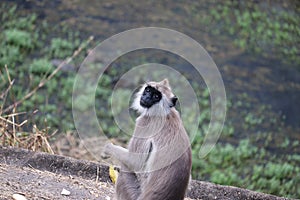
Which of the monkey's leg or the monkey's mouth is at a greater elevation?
the monkey's mouth

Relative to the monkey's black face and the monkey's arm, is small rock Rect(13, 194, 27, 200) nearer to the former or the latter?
the monkey's arm

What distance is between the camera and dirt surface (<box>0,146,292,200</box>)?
5.80 meters

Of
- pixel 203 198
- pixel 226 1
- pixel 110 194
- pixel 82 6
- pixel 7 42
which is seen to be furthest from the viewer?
pixel 226 1

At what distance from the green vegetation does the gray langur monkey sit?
2.73 meters

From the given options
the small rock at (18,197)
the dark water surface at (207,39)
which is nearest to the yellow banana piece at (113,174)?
the small rock at (18,197)

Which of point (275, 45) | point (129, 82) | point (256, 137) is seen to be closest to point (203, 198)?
point (256, 137)

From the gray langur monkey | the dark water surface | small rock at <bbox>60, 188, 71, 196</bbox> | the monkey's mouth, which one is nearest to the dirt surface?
small rock at <bbox>60, 188, 71, 196</bbox>

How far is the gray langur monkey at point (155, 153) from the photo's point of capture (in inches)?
188

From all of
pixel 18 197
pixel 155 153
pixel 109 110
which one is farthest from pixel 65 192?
pixel 109 110

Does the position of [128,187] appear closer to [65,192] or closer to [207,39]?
[65,192]

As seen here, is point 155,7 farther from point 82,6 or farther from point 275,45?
point 275,45

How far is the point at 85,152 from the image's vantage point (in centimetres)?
840

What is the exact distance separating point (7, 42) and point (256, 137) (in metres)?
4.70

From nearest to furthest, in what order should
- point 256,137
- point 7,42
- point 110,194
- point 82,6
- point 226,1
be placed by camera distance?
point 110,194, point 256,137, point 7,42, point 82,6, point 226,1
